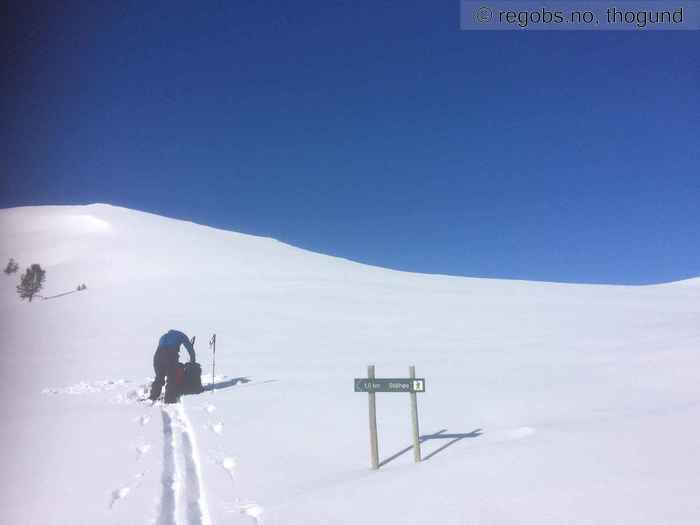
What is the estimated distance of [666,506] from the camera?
463 centimetres

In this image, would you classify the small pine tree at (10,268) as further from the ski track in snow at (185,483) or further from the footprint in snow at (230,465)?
the footprint in snow at (230,465)

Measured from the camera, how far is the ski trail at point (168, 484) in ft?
17.5

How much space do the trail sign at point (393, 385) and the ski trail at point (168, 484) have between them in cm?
245

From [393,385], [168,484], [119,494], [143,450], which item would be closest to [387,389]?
[393,385]

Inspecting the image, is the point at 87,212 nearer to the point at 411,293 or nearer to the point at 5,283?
the point at 5,283

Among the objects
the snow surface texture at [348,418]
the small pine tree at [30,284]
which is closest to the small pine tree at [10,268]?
the small pine tree at [30,284]

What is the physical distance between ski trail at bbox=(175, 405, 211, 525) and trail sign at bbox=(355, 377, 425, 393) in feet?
7.27

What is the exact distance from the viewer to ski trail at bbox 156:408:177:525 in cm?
532

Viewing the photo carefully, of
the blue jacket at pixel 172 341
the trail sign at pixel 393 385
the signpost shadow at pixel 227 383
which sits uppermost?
the blue jacket at pixel 172 341

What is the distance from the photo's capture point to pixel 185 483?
644 centimetres

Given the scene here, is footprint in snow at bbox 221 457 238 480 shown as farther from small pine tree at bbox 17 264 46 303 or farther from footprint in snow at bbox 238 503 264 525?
small pine tree at bbox 17 264 46 303

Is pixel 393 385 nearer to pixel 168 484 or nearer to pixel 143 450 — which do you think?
pixel 168 484

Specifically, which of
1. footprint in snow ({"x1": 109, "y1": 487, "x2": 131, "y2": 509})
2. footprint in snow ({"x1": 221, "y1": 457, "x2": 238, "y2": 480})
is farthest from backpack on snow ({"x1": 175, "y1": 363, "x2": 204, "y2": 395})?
footprint in snow ({"x1": 109, "y1": 487, "x2": 131, "y2": 509})

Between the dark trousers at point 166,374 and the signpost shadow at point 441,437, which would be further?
the dark trousers at point 166,374
